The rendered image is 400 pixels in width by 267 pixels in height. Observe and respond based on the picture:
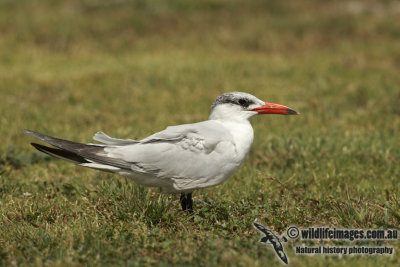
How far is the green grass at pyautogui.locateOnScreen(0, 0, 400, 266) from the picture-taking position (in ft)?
14.0

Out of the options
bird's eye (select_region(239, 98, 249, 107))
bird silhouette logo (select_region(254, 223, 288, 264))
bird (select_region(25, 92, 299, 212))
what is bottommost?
bird silhouette logo (select_region(254, 223, 288, 264))

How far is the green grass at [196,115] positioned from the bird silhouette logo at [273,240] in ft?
0.20

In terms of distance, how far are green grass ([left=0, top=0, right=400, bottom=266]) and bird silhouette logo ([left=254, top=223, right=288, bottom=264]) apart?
2.4 inches

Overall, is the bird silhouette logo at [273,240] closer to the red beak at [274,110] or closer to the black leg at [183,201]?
the black leg at [183,201]

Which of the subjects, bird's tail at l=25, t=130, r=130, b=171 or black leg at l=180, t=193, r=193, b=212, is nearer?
bird's tail at l=25, t=130, r=130, b=171

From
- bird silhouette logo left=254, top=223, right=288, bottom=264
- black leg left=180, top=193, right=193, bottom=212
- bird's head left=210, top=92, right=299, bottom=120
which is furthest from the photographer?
bird's head left=210, top=92, right=299, bottom=120

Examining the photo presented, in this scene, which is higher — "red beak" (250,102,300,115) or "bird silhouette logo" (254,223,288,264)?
"red beak" (250,102,300,115)

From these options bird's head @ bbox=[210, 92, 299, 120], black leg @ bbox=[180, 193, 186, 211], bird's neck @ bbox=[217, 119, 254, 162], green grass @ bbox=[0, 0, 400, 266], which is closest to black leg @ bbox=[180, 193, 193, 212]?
black leg @ bbox=[180, 193, 186, 211]

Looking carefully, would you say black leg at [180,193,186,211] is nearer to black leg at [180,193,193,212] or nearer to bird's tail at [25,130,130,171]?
black leg at [180,193,193,212]

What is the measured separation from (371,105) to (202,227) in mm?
5450

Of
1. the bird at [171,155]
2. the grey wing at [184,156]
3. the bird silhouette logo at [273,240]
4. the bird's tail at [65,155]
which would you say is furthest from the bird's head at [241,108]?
the bird's tail at [65,155]

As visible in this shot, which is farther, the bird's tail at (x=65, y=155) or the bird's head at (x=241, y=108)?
the bird's head at (x=241, y=108)

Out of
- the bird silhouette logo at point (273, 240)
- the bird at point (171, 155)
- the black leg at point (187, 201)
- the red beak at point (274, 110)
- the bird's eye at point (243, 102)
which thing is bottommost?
the bird silhouette logo at point (273, 240)

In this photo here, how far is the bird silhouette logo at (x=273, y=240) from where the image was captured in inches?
155
